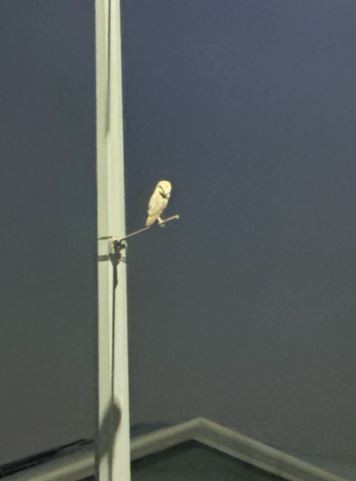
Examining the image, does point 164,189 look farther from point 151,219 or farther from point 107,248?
point 107,248

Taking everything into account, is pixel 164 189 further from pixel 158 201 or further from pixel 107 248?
pixel 107 248

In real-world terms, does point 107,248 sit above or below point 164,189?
below

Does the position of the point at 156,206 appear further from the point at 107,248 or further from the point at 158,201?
the point at 107,248

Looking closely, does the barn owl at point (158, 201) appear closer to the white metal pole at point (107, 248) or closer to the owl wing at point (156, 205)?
the owl wing at point (156, 205)

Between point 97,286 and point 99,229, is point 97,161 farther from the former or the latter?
point 97,286

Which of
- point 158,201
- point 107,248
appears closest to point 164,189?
point 158,201

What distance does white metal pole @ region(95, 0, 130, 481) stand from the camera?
1.56 meters

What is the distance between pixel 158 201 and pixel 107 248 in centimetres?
16

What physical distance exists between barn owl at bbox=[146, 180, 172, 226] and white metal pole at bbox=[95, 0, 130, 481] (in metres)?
0.12

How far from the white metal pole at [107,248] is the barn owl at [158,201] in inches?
4.8

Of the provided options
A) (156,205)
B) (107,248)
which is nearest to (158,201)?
(156,205)

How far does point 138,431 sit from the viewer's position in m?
1.87

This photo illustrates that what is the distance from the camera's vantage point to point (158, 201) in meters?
1.54

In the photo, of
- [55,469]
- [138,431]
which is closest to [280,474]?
[138,431]
